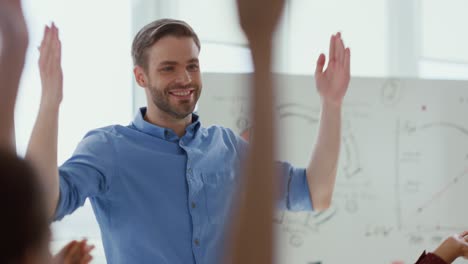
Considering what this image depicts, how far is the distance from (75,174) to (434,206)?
234cm

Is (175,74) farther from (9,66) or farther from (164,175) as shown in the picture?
(9,66)

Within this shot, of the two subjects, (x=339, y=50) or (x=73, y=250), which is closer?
(x=73, y=250)

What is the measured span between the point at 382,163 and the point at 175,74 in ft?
6.35

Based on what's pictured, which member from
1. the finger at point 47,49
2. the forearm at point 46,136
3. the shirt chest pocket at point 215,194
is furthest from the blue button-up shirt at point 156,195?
the finger at point 47,49

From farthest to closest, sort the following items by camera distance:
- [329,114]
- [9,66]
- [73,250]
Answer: [329,114]
[73,250]
[9,66]

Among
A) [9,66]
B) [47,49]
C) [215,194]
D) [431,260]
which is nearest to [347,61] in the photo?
[47,49]

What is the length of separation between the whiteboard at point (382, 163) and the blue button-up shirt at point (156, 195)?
1.48m

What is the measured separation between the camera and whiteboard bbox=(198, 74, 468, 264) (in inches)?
133

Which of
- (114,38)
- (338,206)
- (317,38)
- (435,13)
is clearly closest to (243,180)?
(338,206)

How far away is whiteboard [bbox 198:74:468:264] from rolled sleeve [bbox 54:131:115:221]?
1539 mm

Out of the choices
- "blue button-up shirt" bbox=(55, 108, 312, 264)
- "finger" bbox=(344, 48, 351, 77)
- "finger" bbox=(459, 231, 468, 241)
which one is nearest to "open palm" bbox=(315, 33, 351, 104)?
"finger" bbox=(344, 48, 351, 77)

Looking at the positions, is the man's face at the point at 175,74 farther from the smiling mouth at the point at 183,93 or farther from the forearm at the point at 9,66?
the forearm at the point at 9,66

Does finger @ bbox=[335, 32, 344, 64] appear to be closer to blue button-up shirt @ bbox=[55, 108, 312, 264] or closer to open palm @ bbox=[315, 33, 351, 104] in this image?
open palm @ bbox=[315, 33, 351, 104]

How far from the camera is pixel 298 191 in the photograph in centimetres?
166
